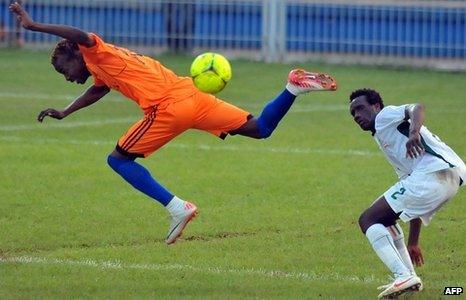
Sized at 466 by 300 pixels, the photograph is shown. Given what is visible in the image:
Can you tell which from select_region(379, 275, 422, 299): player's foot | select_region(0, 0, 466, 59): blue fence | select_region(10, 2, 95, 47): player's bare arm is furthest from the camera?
select_region(0, 0, 466, 59): blue fence

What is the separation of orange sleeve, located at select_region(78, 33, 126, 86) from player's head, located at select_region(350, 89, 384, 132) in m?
2.36

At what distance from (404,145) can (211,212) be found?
14.1 ft

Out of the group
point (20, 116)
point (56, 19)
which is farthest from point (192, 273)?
point (56, 19)

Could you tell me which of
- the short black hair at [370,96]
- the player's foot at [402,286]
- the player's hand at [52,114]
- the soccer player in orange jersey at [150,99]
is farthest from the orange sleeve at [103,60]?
the player's foot at [402,286]

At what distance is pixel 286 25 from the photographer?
29797mm

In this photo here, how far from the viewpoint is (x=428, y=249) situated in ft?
38.2

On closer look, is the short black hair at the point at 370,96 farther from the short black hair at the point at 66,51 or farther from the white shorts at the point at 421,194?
the short black hair at the point at 66,51

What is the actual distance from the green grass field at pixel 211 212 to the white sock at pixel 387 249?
1.32ft

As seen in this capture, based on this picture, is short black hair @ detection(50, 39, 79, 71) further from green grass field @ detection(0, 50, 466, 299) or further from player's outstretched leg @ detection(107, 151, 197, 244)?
green grass field @ detection(0, 50, 466, 299)

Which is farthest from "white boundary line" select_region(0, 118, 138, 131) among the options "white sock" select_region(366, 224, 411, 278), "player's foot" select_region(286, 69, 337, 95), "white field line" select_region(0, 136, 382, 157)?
"white sock" select_region(366, 224, 411, 278)

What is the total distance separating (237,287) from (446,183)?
178cm

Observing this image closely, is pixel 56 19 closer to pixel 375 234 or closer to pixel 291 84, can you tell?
pixel 291 84

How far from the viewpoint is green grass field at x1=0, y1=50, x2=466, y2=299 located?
10148 millimetres

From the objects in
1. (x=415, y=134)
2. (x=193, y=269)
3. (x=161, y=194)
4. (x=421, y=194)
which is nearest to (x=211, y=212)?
(x=161, y=194)
